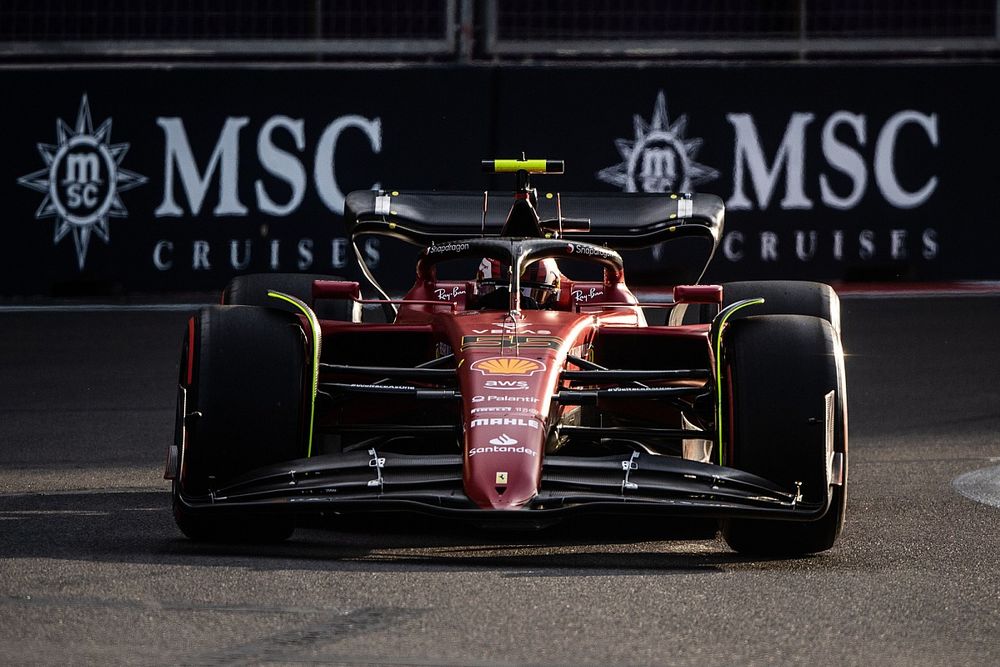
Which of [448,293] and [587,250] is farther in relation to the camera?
[448,293]

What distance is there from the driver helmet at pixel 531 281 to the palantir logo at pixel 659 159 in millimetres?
6171

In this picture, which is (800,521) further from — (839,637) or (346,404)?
(346,404)

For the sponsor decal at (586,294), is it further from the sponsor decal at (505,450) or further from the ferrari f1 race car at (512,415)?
the sponsor decal at (505,450)

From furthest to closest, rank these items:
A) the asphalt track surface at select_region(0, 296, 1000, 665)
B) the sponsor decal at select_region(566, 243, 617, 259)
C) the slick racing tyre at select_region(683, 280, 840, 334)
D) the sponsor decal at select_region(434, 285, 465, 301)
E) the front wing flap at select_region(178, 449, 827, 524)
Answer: the sponsor decal at select_region(434, 285, 465, 301)
the slick racing tyre at select_region(683, 280, 840, 334)
the sponsor decal at select_region(566, 243, 617, 259)
the front wing flap at select_region(178, 449, 827, 524)
the asphalt track surface at select_region(0, 296, 1000, 665)

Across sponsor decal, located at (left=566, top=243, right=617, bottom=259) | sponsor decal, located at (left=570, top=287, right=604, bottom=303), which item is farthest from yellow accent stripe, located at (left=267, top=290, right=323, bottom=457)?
sponsor decal, located at (left=570, top=287, right=604, bottom=303)

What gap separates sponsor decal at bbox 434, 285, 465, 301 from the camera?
7.30m

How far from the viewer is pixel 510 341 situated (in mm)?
5914

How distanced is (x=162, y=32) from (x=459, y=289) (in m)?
7.62

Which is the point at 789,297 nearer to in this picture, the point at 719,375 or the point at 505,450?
the point at 719,375

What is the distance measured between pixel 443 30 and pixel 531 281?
783 centimetres

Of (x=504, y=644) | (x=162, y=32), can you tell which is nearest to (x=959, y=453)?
(x=504, y=644)

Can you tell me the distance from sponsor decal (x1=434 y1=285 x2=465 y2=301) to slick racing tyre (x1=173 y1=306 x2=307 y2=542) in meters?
1.50

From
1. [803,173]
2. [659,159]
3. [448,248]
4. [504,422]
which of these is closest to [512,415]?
[504,422]

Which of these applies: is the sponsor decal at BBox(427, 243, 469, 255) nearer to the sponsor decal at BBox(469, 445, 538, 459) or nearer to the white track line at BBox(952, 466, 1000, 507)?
the sponsor decal at BBox(469, 445, 538, 459)
